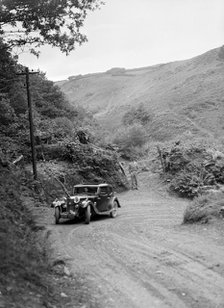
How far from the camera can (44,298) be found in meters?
5.83

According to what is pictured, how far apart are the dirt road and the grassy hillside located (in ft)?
116

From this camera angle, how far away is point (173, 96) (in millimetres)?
70375

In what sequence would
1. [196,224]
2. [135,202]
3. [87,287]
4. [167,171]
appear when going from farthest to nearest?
1. [167,171]
2. [135,202]
3. [196,224]
4. [87,287]

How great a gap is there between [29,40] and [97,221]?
27.8 ft

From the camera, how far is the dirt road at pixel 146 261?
6.53 metres

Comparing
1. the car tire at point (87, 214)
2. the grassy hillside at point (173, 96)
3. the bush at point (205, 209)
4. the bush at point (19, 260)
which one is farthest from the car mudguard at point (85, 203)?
the grassy hillside at point (173, 96)

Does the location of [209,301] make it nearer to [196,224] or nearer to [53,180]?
[196,224]

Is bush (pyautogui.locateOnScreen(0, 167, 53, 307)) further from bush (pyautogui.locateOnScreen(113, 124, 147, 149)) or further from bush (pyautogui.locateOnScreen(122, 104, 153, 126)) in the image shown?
bush (pyautogui.locateOnScreen(122, 104, 153, 126))

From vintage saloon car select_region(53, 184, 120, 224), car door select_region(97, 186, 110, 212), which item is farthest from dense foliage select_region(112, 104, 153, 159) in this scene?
vintage saloon car select_region(53, 184, 120, 224)

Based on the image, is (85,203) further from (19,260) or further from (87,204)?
(19,260)

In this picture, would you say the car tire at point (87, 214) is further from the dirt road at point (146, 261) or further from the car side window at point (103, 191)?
the car side window at point (103, 191)

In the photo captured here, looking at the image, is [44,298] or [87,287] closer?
[44,298]

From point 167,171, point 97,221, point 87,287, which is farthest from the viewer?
point 167,171

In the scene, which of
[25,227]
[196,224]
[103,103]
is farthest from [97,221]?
[103,103]
